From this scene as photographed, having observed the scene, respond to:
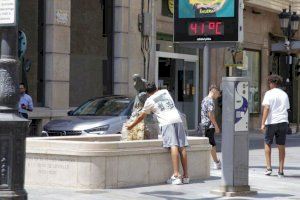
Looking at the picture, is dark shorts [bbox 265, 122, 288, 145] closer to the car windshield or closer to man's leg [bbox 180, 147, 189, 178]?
man's leg [bbox 180, 147, 189, 178]

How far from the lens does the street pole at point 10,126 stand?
837 centimetres

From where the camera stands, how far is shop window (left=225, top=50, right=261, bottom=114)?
105 feet

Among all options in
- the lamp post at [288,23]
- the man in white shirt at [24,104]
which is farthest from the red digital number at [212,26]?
the lamp post at [288,23]

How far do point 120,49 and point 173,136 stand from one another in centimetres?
1364

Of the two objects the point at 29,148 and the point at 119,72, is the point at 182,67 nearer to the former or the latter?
the point at 119,72

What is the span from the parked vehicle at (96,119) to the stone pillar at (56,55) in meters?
4.75

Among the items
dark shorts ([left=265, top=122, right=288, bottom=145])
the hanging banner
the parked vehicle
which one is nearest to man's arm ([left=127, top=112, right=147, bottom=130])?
dark shorts ([left=265, top=122, right=288, bottom=145])

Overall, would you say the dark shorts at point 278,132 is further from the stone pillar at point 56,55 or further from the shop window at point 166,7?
the shop window at point 166,7

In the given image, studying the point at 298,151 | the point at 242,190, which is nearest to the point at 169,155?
the point at 242,190

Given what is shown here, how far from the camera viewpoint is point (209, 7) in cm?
1532

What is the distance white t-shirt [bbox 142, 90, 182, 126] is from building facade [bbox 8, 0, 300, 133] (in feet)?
34.3

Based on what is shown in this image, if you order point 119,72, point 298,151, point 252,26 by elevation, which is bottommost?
point 298,151

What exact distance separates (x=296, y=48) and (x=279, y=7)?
2.70 metres

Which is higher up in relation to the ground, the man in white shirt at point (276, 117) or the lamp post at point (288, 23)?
the lamp post at point (288, 23)
